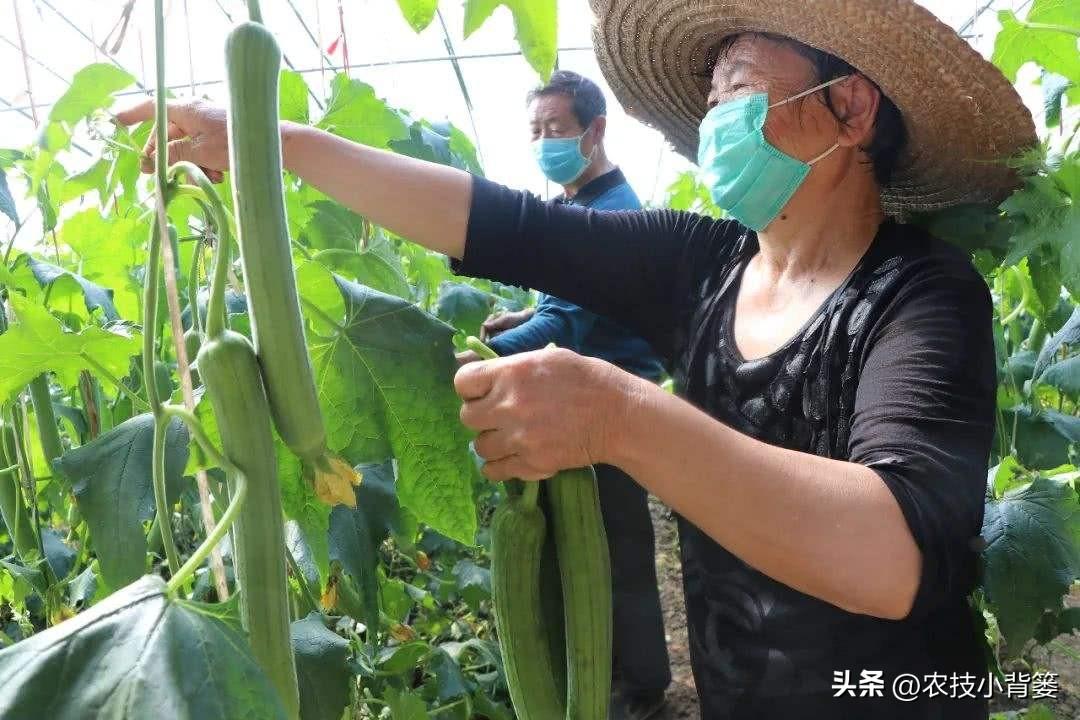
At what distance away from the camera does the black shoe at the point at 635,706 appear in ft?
8.44

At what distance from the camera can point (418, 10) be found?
854mm

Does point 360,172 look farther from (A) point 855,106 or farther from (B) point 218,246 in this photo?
(A) point 855,106

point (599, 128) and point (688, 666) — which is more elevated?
point (599, 128)

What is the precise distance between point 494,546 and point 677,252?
800 mm

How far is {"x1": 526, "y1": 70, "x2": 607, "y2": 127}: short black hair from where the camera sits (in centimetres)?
257

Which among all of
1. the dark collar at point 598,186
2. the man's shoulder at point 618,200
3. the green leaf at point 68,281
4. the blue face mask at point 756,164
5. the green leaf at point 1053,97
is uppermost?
the dark collar at point 598,186

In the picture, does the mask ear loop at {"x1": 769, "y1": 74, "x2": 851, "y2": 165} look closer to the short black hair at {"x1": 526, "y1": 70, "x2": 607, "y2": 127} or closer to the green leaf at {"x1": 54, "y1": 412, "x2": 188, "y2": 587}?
the green leaf at {"x1": 54, "y1": 412, "x2": 188, "y2": 587}

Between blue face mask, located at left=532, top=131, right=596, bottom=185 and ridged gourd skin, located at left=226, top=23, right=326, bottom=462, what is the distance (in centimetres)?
202

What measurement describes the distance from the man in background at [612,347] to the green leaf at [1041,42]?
42.6 inches

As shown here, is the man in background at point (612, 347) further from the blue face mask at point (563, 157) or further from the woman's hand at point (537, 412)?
the woman's hand at point (537, 412)

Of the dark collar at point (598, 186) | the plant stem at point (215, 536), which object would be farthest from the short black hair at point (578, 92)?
the plant stem at point (215, 536)

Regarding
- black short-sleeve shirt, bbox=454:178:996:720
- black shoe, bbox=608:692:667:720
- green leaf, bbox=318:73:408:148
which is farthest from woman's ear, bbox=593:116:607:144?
black shoe, bbox=608:692:667:720

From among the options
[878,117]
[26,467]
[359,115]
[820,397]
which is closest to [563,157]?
[359,115]

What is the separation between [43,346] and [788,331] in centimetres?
97
